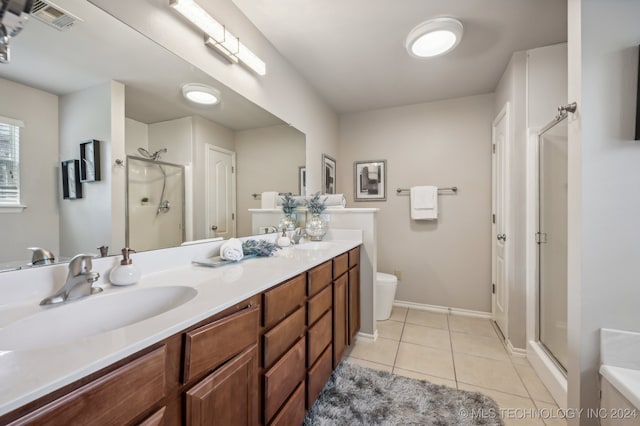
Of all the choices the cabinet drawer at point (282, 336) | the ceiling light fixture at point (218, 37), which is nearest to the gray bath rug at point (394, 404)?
the cabinet drawer at point (282, 336)

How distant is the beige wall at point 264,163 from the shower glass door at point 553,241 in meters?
1.88

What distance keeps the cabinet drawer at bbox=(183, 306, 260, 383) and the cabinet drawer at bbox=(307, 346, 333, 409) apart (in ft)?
1.96

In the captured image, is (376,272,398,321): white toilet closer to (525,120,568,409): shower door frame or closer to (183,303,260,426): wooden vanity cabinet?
(525,120,568,409): shower door frame

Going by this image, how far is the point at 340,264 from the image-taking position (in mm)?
1704

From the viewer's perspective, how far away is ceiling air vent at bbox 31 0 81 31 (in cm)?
80

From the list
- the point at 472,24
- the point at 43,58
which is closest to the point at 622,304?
the point at 472,24

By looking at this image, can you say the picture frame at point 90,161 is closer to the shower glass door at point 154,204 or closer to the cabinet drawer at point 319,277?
the shower glass door at point 154,204

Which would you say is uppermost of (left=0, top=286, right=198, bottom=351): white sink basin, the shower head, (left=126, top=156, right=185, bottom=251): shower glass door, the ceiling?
the ceiling

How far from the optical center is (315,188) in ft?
8.47

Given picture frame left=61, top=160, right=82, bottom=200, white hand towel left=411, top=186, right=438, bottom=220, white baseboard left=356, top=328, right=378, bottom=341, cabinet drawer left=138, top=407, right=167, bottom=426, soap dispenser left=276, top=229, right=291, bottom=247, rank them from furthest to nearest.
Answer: white hand towel left=411, top=186, right=438, bottom=220, white baseboard left=356, top=328, right=378, bottom=341, soap dispenser left=276, top=229, right=291, bottom=247, picture frame left=61, top=160, right=82, bottom=200, cabinet drawer left=138, top=407, right=167, bottom=426

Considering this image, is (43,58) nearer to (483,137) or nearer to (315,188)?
(315,188)

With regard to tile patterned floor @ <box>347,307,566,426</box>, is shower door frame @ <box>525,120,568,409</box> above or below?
above

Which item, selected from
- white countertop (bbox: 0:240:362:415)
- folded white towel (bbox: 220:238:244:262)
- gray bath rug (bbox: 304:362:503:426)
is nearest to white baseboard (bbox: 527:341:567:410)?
gray bath rug (bbox: 304:362:503:426)

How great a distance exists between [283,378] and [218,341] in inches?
18.5
